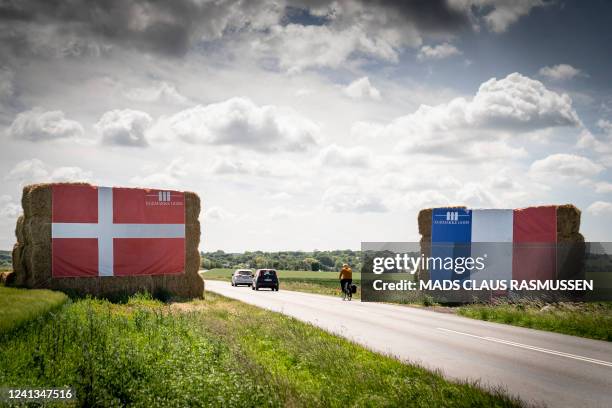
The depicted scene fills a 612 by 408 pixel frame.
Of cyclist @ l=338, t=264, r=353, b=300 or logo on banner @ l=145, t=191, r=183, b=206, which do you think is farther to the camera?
cyclist @ l=338, t=264, r=353, b=300

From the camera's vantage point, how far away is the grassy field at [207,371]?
6.92 m

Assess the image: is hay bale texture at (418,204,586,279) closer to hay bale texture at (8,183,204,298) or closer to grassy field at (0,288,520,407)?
grassy field at (0,288,520,407)

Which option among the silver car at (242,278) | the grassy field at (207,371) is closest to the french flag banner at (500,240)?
the grassy field at (207,371)

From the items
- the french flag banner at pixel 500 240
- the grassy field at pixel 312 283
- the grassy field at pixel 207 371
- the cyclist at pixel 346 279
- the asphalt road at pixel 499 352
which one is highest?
the french flag banner at pixel 500 240

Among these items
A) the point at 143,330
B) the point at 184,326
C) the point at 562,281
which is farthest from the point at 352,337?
the point at 562,281

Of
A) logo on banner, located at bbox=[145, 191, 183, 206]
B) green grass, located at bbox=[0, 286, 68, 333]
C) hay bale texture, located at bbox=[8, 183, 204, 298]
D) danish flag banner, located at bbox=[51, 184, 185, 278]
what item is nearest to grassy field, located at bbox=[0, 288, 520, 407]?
green grass, located at bbox=[0, 286, 68, 333]

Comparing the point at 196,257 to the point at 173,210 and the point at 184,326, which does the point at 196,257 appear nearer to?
the point at 173,210

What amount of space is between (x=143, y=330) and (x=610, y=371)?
369 inches

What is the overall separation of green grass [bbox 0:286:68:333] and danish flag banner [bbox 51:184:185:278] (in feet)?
15.9

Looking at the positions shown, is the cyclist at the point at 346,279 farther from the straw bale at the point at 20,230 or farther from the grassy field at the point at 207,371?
the grassy field at the point at 207,371

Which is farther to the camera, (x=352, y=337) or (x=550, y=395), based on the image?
(x=352, y=337)

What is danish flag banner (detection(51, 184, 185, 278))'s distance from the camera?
20109mm

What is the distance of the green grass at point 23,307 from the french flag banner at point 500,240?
16552mm

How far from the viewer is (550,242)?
21938mm
